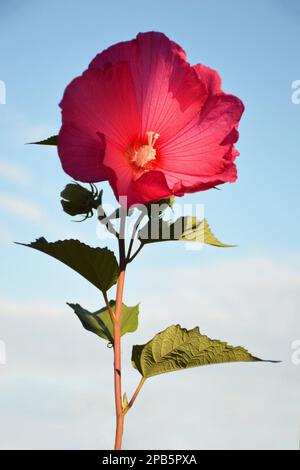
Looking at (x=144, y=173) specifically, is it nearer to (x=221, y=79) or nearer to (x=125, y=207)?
(x=125, y=207)

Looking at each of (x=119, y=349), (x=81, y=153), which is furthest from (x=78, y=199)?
(x=119, y=349)

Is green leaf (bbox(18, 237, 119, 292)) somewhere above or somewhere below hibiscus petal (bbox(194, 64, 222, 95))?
below

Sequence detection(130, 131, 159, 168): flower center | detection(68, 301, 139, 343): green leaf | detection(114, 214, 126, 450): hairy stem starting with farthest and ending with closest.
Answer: detection(68, 301, 139, 343): green leaf < detection(130, 131, 159, 168): flower center < detection(114, 214, 126, 450): hairy stem

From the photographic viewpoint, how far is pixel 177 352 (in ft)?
4.64

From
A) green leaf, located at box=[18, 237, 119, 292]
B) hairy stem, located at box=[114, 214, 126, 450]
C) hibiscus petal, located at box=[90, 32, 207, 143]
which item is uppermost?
hibiscus petal, located at box=[90, 32, 207, 143]

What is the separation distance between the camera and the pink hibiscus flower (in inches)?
50.7

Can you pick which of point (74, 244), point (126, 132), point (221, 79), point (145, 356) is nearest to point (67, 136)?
point (126, 132)

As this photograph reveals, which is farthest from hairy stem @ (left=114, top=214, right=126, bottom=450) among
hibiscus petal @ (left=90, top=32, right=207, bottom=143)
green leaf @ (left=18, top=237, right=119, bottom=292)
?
hibiscus petal @ (left=90, top=32, right=207, bottom=143)

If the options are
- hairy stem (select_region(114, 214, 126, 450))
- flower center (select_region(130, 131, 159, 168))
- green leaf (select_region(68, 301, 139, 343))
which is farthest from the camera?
green leaf (select_region(68, 301, 139, 343))

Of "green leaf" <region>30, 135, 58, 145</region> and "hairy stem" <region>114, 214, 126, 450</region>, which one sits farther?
"green leaf" <region>30, 135, 58, 145</region>

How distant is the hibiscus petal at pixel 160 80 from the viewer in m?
1.35

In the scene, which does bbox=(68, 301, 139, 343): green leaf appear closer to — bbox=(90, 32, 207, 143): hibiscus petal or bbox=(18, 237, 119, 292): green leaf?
bbox=(18, 237, 119, 292): green leaf

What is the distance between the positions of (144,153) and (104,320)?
1.40 feet

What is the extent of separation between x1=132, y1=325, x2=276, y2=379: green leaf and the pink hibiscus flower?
30cm
